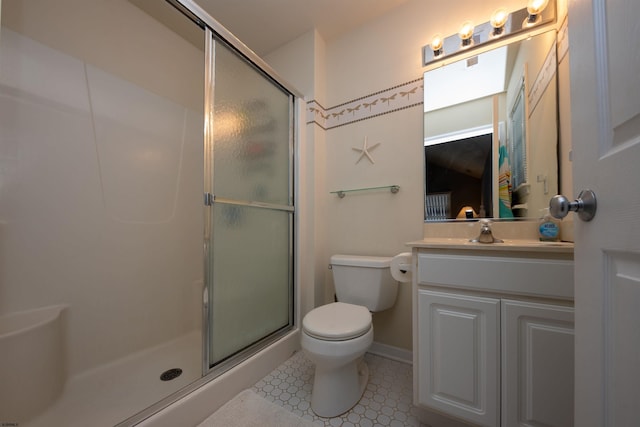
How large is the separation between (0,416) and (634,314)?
2025mm

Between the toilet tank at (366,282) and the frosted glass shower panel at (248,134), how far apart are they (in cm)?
66

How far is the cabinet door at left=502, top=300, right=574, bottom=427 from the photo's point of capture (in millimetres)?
805

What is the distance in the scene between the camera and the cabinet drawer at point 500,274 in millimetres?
819

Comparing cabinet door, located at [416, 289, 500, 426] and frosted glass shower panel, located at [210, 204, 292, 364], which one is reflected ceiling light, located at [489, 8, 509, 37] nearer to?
cabinet door, located at [416, 289, 500, 426]

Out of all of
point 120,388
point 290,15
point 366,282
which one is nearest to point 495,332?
point 366,282

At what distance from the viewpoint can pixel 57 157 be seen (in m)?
1.35

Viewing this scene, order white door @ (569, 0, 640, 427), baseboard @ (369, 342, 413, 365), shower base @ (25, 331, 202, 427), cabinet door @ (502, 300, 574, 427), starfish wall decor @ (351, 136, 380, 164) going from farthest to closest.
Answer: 1. starfish wall decor @ (351, 136, 380, 164)
2. baseboard @ (369, 342, 413, 365)
3. shower base @ (25, 331, 202, 427)
4. cabinet door @ (502, 300, 574, 427)
5. white door @ (569, 0, 640, 427)

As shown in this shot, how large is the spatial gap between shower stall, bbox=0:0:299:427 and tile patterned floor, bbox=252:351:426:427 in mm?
228

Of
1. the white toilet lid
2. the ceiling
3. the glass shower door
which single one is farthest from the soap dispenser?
the ceiling

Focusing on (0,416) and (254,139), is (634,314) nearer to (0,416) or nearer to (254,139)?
(254,139)

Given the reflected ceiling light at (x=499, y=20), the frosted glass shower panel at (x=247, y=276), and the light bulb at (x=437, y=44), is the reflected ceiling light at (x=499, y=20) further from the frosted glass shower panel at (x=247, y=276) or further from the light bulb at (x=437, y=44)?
the frosted glass shower panel at (x=247, y=276)

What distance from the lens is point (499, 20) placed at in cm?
136

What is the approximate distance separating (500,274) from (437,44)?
143cm

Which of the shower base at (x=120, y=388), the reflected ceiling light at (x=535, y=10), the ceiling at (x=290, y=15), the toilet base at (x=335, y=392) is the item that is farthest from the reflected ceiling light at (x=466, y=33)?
the shower base at (x=120, y=388)
